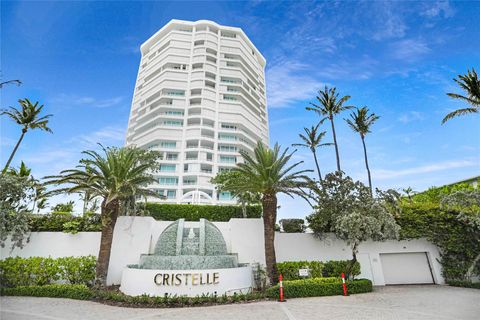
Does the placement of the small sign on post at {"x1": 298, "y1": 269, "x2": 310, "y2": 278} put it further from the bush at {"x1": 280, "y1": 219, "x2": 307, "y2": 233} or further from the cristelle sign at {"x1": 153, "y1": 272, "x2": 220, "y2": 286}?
the cristelle sign at {"x1": 153, "y1": 272, "x2": 220, "y2": 286}

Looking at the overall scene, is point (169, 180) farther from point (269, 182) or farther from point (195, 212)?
point (269, 182)

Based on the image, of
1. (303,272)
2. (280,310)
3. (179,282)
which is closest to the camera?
(280,310)

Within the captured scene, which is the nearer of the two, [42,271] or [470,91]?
[42,271]

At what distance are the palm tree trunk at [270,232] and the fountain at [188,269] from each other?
1.80 metres

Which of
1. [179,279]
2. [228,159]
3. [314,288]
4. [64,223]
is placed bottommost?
[314,288]

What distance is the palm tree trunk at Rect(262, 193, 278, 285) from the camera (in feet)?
56.1

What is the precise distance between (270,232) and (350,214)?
566 centimetres

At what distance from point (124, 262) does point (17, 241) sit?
23.5ft

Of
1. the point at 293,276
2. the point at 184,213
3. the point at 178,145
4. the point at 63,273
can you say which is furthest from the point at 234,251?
the point at 178,145

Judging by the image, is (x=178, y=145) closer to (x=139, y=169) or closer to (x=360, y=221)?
(x=139, y=169)

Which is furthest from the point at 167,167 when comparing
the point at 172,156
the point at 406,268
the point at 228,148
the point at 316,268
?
the point at 406,268

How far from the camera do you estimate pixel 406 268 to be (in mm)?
21766

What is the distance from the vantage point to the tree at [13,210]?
623 inches

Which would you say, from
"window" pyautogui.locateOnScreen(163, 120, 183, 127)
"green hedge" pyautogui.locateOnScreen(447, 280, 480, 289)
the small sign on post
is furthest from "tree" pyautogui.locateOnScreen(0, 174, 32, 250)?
"window" pyautogui.locateOnScreen(163, 120, 183, 127)
